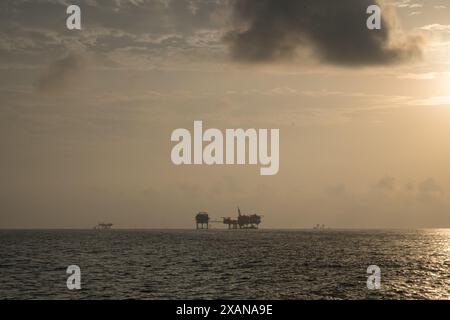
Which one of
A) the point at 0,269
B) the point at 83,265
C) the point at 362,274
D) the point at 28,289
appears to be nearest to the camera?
the point at 28,289

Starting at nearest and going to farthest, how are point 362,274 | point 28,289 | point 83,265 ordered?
point 28,289
point 362,274
point 83,265

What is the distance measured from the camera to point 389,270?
78438 mm

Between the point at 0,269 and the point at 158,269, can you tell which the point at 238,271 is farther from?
the point at 0,269
